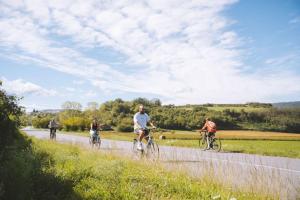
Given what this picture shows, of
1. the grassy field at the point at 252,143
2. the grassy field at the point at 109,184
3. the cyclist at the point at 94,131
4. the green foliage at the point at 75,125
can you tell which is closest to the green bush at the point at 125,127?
the green foliage at the point at 75,125

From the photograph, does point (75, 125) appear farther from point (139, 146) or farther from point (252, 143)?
point (139, 146)

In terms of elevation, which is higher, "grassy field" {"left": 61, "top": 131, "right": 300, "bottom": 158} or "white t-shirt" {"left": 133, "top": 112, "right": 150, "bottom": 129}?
"white t-shirt" {"left": 133, "top": 112, "right": 150, "bottom": 129}

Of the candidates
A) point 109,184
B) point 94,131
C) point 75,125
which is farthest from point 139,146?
point 75,125

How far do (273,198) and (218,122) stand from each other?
71.0 metres

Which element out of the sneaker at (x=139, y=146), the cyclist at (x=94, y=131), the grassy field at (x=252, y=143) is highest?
the cyclist at (x=94, y=131)

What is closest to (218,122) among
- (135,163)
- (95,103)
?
(95,103)

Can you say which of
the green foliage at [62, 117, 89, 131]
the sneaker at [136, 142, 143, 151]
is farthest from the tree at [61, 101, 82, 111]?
the sneaker at [136, 142, 143, 151]

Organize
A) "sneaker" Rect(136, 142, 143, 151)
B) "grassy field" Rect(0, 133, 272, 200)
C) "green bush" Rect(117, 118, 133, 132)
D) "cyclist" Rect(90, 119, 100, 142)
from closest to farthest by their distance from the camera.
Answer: "grassy field" Rect(0, 133, 272, 200) < "sneaker" Rect(136, 142, 143, 151) < "cyclist" Rect(90, 119, 100, 142) < "green bush" Rect(117, 118, 133, 132)

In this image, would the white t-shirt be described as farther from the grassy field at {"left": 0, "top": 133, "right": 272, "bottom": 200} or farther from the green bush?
the green bush

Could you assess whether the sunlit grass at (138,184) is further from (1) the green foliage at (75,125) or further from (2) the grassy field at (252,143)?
(1) the green foliage at (75,125)

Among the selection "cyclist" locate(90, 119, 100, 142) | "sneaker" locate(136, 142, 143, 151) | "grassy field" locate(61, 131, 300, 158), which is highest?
"cyclist" locate(90, 119, 100, 142)

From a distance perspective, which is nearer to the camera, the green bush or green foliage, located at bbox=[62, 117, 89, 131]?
the green bush

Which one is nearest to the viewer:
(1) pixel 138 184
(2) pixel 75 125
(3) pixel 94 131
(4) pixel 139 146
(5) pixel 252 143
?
(1) pixel 138 184

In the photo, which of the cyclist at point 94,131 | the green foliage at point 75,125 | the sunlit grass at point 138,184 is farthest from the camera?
the green foliage at point 75,125
